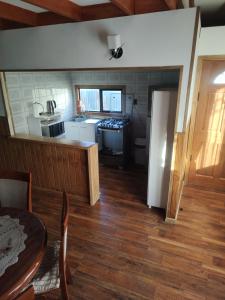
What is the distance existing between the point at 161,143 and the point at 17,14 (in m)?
2.22

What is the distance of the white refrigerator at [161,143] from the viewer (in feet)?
7.91

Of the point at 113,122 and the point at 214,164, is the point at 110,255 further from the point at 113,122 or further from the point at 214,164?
the point at 113,122

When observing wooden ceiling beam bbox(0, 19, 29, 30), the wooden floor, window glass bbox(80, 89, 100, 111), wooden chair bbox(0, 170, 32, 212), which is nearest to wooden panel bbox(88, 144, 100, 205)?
the wooden floor

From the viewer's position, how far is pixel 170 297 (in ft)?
5.83

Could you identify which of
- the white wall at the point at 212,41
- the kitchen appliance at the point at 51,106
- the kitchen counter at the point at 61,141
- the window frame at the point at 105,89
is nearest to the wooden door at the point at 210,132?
the white wall at the point at 212,41

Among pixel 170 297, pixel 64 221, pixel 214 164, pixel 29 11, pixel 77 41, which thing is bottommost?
pixel 170 297

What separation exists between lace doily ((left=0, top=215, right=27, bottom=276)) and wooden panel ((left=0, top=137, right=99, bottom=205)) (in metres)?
1.37

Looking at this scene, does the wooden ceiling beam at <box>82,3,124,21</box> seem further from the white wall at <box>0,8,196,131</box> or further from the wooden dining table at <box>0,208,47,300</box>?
the wooden dining table at <box>0,208,47,300</box>

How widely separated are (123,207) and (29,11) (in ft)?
Answer: 9.12

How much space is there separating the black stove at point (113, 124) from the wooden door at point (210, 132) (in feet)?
4.76

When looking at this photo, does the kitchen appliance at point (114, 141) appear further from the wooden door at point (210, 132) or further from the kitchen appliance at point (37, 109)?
the wooden door at point (210, 132)

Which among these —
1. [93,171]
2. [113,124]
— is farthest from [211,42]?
[93,171]

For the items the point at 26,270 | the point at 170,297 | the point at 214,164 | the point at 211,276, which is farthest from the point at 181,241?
the point at 26,270

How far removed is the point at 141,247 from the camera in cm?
231
